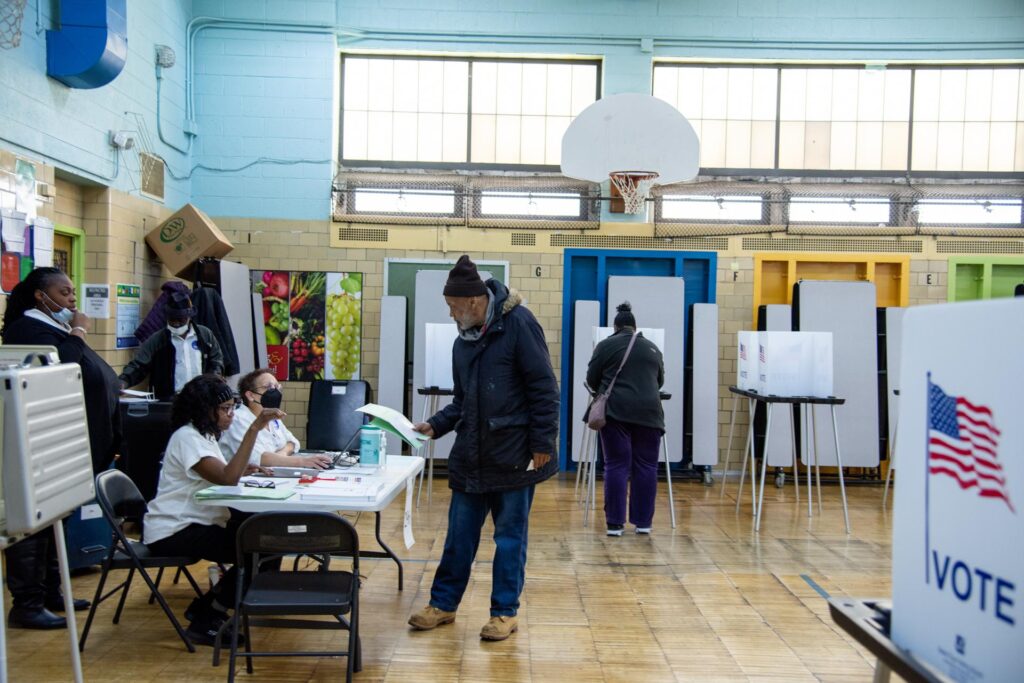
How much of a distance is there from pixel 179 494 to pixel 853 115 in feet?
23.4

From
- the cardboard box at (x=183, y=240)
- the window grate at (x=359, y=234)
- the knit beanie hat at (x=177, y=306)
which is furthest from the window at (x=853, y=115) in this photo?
the knit beanie hat at (x=177, y=306)

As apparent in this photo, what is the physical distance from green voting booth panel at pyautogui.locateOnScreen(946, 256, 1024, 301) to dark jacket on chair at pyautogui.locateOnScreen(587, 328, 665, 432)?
388cm

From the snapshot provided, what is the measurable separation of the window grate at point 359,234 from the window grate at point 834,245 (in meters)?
3.43

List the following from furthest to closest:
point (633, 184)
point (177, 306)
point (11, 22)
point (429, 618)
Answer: point (633, 184) < point (177, 306) < point (11, 22) < point (429, 618)

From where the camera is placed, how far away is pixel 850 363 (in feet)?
25.3

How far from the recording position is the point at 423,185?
8172 millimetres

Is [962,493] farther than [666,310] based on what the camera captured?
No

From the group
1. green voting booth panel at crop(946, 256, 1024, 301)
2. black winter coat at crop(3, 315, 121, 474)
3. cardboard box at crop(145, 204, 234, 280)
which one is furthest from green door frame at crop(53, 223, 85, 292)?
green voting booth panel at crop(946, 256, 1024, 301)

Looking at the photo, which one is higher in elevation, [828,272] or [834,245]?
[834,245]

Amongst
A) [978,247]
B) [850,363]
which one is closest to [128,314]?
[850,363]

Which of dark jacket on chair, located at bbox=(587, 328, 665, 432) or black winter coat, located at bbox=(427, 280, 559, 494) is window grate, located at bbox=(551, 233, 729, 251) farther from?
black winter coat, located at bbox=(427, 280, 559, 494)

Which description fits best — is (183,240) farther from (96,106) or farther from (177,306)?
(177,306)

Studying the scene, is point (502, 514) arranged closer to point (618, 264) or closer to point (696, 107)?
point (618, 264)

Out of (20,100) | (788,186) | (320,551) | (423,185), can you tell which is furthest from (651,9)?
(320,551)
